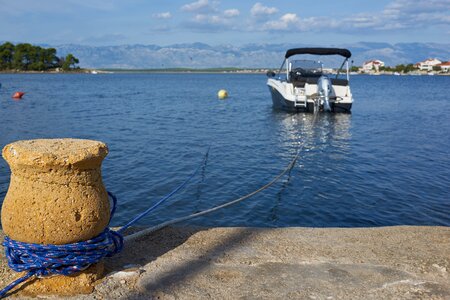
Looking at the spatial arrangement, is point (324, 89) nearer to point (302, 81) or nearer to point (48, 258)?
point (302, 81)

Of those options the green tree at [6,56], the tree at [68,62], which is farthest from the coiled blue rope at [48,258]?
the tree at [68,62]

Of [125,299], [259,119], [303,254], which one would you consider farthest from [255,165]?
[259,119]

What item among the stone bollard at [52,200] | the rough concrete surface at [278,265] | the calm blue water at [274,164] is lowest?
the calm blue water at [274,164]

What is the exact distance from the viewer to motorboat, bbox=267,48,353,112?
25.8m

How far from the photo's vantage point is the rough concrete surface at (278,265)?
3.86 metres

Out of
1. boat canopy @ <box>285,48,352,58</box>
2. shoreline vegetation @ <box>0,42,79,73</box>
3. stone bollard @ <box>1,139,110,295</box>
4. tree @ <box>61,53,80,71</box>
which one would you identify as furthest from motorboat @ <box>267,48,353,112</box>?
tree @ <box>61,53,80,71</box>

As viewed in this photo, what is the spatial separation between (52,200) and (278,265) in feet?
7.16

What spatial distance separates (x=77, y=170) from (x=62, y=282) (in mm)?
965

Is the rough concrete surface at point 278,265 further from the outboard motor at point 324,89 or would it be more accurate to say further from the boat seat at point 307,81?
the boat seat at point 307,81

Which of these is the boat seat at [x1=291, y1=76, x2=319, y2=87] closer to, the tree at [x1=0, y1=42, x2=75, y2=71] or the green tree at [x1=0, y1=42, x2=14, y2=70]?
the tree at [x1=0, y1=42, x2=75, y2=71]

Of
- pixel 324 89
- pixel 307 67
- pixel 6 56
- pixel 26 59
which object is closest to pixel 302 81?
pixel 324 89

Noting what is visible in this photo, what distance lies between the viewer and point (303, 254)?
4.68 meters

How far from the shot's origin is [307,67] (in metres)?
28.8

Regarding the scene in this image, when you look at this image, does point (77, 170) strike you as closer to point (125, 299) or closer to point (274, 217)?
point (125, 299)
